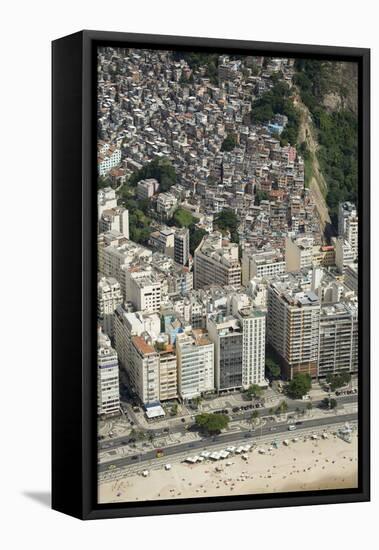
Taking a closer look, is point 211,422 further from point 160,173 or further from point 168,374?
point 160,173

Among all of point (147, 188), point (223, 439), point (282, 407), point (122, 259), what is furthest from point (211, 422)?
point (147, 188)

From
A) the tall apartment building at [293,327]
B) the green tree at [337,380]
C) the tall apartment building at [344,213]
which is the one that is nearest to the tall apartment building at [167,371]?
the tall apartment building at [293,327]

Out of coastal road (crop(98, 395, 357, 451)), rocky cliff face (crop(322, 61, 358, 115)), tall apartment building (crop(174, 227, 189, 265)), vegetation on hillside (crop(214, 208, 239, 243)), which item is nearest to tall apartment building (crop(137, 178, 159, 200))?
tall apartment building (crop(174, 227, 189, 265))

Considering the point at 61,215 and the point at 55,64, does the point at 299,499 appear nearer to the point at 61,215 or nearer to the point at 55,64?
the point at 61,215

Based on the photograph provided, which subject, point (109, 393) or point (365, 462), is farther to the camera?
point (365, 462)

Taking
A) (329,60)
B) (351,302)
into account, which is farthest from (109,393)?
(329,60)

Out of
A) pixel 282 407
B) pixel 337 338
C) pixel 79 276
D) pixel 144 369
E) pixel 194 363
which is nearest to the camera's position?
pixel 79 276

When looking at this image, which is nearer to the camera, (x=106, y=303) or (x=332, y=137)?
(x=106, y=303)
